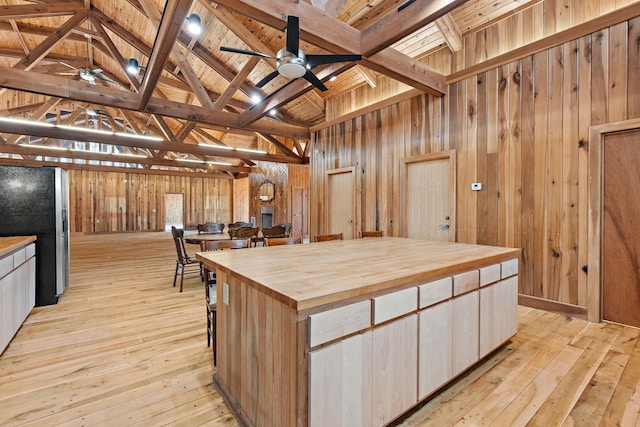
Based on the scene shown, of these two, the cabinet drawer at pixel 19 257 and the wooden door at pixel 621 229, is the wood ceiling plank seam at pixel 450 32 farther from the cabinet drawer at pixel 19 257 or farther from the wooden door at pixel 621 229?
the cabinet drawer at pixel 19 257

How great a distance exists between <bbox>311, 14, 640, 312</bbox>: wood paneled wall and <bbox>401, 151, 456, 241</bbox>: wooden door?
15 centimetres

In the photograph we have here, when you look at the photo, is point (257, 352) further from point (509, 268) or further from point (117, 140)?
point (117, 140)

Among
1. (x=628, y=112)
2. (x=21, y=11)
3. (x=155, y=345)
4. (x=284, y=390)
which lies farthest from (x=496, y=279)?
(x=21, y=11)

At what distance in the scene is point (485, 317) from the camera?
6.95 ft

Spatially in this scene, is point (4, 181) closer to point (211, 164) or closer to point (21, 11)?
point (21, 11)

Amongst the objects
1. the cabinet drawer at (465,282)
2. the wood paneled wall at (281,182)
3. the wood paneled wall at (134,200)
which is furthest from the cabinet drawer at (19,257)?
the wood paneled wall at (134,200)

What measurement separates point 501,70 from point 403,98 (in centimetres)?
145

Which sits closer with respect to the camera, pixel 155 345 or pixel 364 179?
pixel 155 345

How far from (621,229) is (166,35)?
5.16 meters

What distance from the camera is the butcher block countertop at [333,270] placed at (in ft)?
4.08

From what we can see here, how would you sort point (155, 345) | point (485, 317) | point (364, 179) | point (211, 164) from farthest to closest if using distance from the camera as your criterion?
point (211, 164) → point (364, 179) → point (155, 345) → point (485, 317)

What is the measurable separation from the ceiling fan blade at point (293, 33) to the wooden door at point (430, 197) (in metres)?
2.78

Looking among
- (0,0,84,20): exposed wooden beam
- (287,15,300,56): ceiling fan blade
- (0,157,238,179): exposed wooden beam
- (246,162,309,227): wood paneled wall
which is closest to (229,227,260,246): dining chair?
(287,15,300,56): ceiling fan blade

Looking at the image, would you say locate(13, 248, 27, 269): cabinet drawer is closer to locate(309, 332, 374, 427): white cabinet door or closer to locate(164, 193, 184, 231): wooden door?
locate(309, 332, 374, 427): white cabinet door
